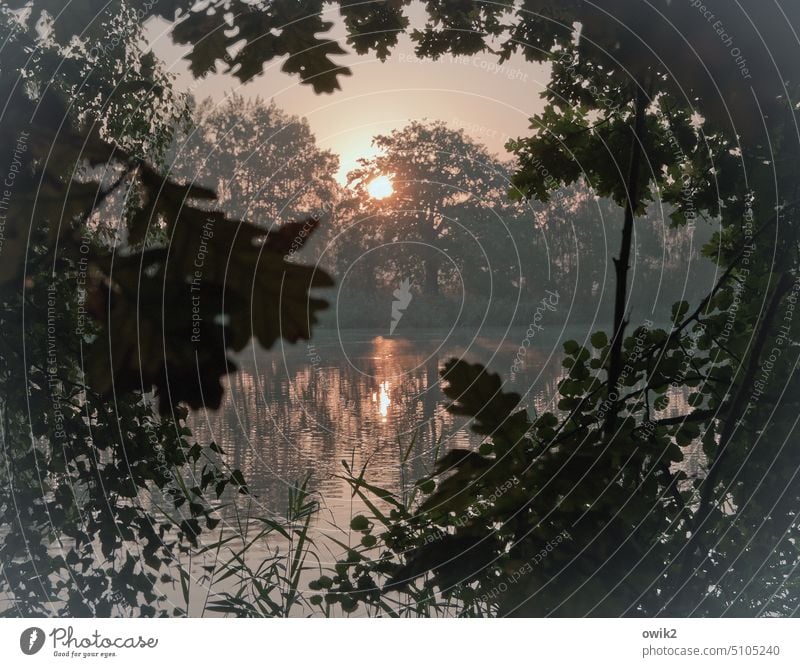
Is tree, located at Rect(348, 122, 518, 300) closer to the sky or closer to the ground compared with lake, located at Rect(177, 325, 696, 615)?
closer to the sky

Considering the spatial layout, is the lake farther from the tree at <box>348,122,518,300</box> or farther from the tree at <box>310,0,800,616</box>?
the tree at <box>348,122,518,300</box>

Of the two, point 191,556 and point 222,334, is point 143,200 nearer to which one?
point 222,334

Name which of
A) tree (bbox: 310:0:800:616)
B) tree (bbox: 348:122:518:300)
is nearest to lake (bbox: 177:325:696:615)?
tree (bbox: 310:0:800:616)

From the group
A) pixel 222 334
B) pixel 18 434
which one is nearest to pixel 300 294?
pixel 222 334

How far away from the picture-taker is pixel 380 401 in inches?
248

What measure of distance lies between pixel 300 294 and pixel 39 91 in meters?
1.56

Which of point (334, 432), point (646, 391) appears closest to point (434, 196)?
point (334, 432)

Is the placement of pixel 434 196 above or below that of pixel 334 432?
above

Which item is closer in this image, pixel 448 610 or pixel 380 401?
pixel 448 610

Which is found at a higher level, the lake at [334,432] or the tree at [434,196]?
the tree at [434,196]

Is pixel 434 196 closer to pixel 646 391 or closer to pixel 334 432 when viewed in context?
pixel 334 432

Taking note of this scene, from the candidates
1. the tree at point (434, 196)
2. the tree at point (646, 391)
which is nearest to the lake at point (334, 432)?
the tree at point (646, 391)

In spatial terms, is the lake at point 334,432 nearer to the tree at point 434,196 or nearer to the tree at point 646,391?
the tree at point 646,391

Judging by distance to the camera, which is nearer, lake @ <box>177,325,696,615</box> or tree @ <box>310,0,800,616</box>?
tree @ <box>310,0,800,616</box>
